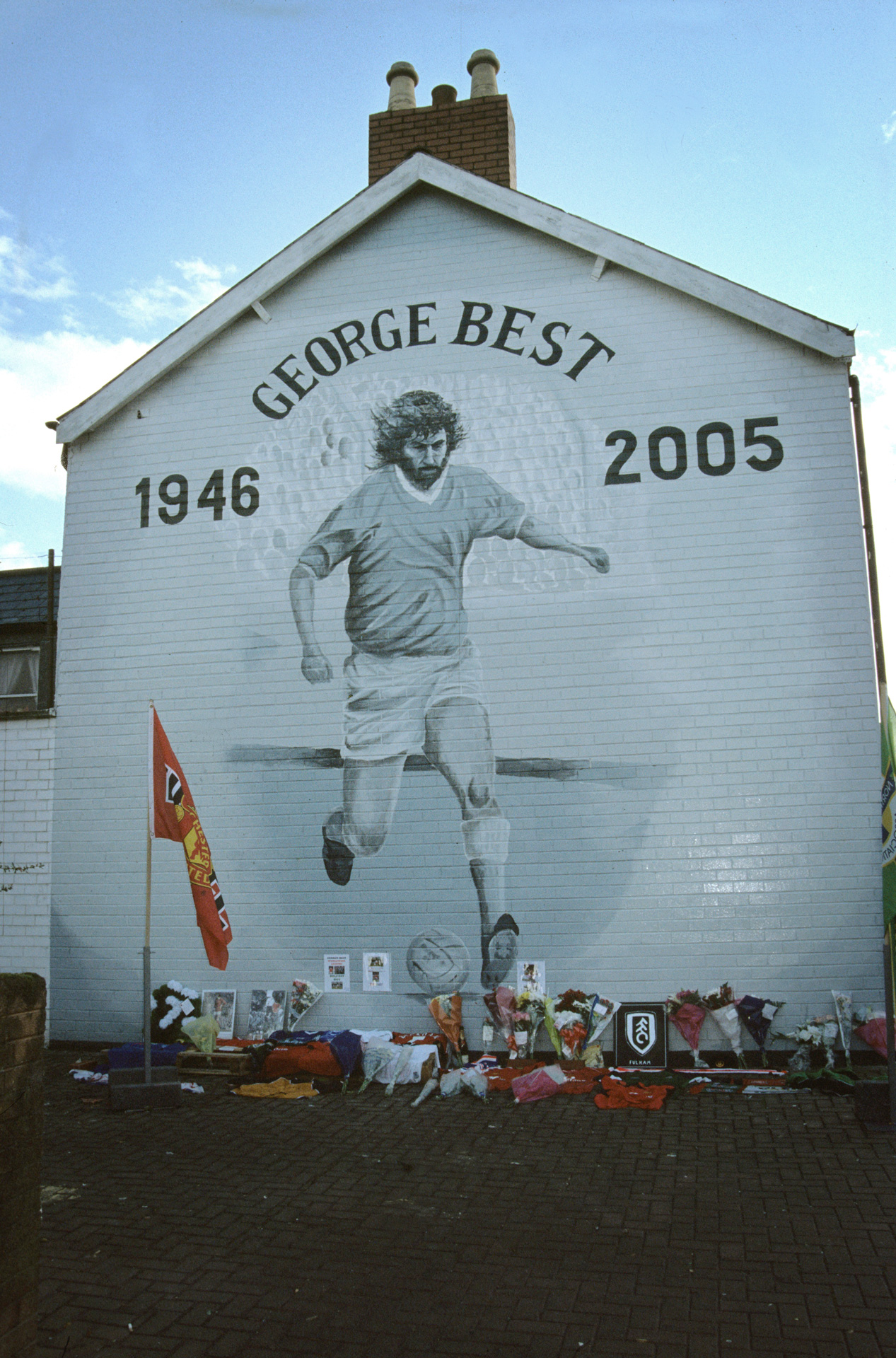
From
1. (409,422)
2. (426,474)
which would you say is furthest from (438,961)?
(409,422)

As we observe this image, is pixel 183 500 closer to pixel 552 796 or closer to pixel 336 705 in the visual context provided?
pixel 336 705

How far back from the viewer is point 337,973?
31.1 feet

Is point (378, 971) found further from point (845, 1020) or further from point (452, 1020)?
point (845, 1020)

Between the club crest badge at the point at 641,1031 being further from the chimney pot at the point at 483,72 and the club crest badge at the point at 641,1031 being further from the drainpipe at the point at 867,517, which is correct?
the chimney pot at the point at 483,72

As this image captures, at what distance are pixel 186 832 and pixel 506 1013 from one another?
10.5ft

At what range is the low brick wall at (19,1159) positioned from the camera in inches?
137

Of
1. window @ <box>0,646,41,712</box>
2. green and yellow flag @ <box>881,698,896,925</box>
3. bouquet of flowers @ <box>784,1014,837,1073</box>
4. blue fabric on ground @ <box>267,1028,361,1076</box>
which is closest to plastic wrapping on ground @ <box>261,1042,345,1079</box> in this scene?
blue fabric on ground @ <box>267,1028,361,1076</box>

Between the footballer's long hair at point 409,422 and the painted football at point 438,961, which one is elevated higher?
the footballer's long hair at point 409,422

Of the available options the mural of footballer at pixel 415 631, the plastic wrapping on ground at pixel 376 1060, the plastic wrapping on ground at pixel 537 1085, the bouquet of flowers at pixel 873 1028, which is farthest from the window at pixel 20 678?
the bouquet of flowers at pixel 873 1028

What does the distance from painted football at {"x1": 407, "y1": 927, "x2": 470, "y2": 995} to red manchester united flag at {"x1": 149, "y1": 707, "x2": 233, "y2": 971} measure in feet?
5.91

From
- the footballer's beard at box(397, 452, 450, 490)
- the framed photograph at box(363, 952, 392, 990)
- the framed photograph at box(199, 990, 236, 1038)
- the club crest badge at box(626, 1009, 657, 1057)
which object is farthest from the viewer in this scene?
the footballer's beard at box(397, 452, 450, 490)

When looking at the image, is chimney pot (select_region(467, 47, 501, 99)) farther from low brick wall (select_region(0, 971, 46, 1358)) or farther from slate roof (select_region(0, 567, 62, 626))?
low brick wall (select_region(0, 971, 46, 1358))

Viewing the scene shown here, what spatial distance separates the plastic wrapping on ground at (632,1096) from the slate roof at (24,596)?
314 inches

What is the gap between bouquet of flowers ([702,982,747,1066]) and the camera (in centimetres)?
862
